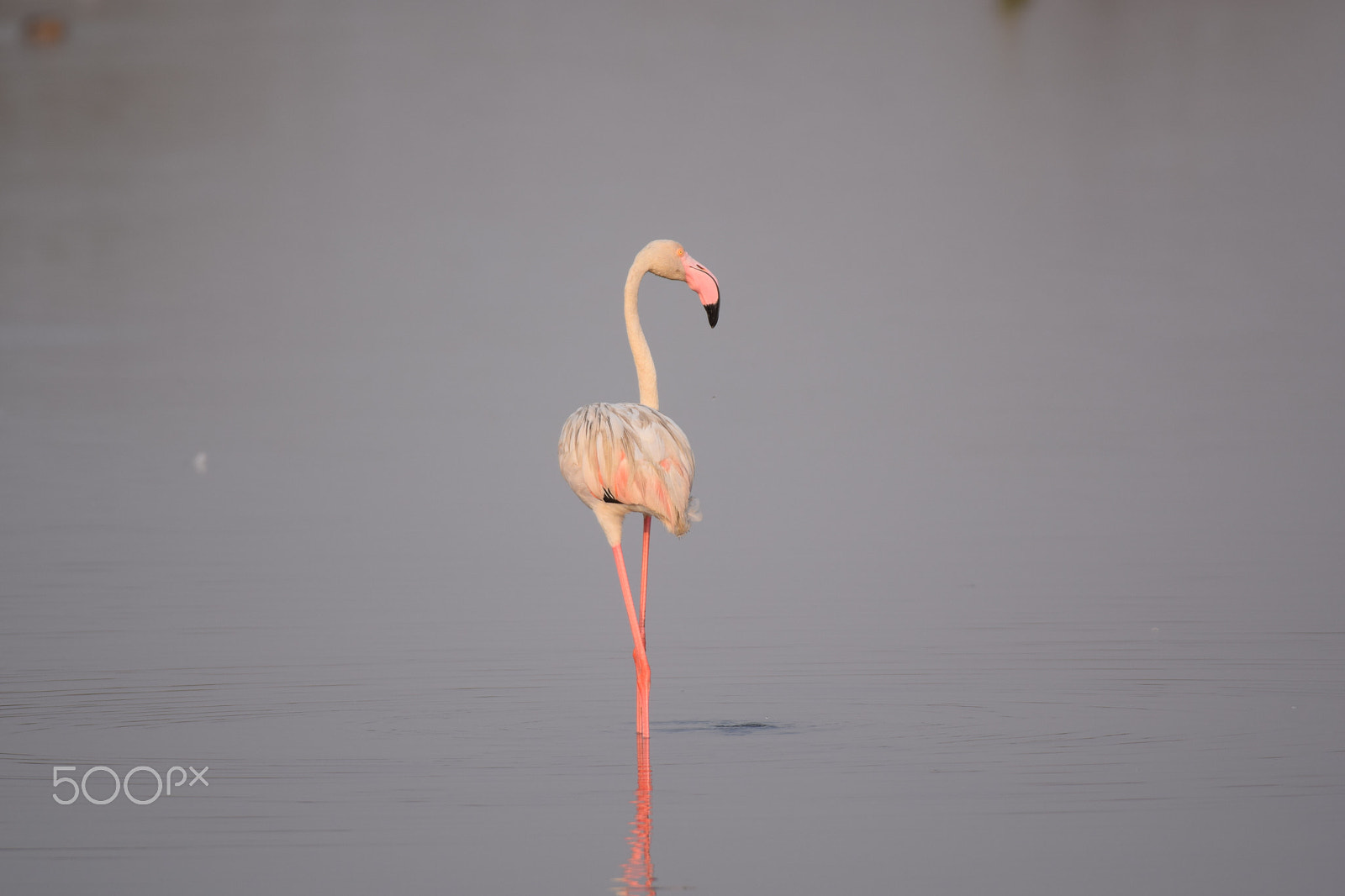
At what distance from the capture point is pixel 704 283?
748cm

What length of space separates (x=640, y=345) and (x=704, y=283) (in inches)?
13.3

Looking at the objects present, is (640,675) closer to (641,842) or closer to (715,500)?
(641,842)

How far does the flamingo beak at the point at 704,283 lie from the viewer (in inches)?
293

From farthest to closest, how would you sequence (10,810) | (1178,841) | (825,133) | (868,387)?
(825,133), (868,387), (10,810), (1178,841)

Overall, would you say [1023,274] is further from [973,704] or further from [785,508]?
[973,704]

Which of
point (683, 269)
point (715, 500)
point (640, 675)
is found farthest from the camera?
point (715, 500)

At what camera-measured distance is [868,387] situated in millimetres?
13688

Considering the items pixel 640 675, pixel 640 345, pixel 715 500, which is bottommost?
pixel 640 675

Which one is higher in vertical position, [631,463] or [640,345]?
[640,345]

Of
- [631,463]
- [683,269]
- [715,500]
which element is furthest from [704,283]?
[715,500]

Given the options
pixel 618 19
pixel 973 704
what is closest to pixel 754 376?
pixel 973 704

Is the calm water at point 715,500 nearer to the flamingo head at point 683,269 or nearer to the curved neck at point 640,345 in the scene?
the curved neck at point 640,345

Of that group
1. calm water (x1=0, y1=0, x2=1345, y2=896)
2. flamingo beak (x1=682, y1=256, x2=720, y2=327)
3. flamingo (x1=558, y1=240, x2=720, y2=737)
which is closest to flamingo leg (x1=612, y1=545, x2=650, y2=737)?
flamingo (x1=558, y1=240, x2=720, y2=737)

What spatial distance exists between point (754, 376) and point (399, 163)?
13.4 m
